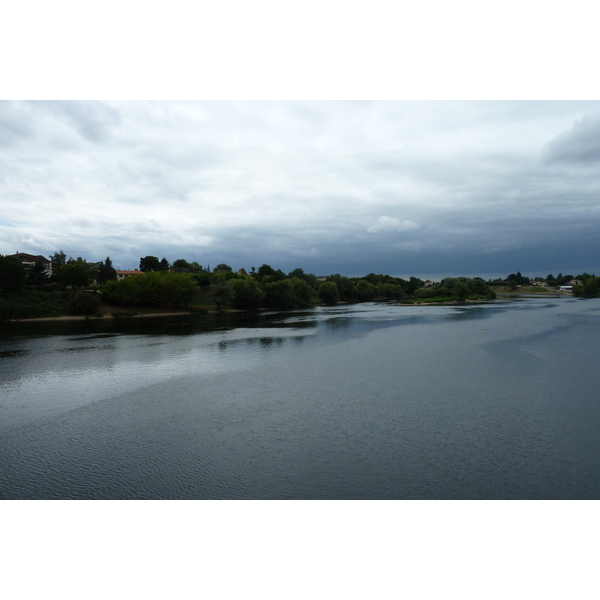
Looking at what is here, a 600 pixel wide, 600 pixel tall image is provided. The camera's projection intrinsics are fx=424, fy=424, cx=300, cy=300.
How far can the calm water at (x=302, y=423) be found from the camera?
296 inches

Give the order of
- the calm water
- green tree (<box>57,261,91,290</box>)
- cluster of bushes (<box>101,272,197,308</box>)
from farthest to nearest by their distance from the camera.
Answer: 1. green tree (<box>57,261,91,290</box>)
2. cluster of bushes (<box>101,272,197,308</box>)
3. the calm water

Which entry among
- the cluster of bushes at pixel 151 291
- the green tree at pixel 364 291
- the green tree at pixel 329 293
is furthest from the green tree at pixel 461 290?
the cluster of bushes at pixel 151 291

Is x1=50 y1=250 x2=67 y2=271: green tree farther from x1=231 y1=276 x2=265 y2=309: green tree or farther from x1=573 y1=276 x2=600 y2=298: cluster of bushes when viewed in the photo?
x1=573 y1=276 x2=600 y2=298: cluster of bushes

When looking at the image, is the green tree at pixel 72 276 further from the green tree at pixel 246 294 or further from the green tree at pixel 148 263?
the green tree at pixel 148 263

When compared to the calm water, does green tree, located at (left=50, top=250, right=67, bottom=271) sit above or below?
above

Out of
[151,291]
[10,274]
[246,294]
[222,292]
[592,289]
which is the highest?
[10,274]

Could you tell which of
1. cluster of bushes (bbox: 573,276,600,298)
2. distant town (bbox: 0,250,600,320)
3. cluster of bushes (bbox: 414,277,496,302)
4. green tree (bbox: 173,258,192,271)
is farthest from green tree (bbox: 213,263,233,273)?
cluster of bushes (bbox: 573,276,600,298)

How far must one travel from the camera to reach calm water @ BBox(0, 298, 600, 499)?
7.53m

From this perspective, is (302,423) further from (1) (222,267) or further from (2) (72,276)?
(1) (222,267)

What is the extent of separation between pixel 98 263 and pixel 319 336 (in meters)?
56.5

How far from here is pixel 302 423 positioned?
1062cm

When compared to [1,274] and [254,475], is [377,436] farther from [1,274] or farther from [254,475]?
[1,274]

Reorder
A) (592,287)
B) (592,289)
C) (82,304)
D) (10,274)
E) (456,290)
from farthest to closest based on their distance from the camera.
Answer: (592,289) < (592,287) < (456,290) < (82,304) < (10,274)

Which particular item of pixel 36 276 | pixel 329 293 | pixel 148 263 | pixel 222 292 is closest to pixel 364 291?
pixel 329 293
